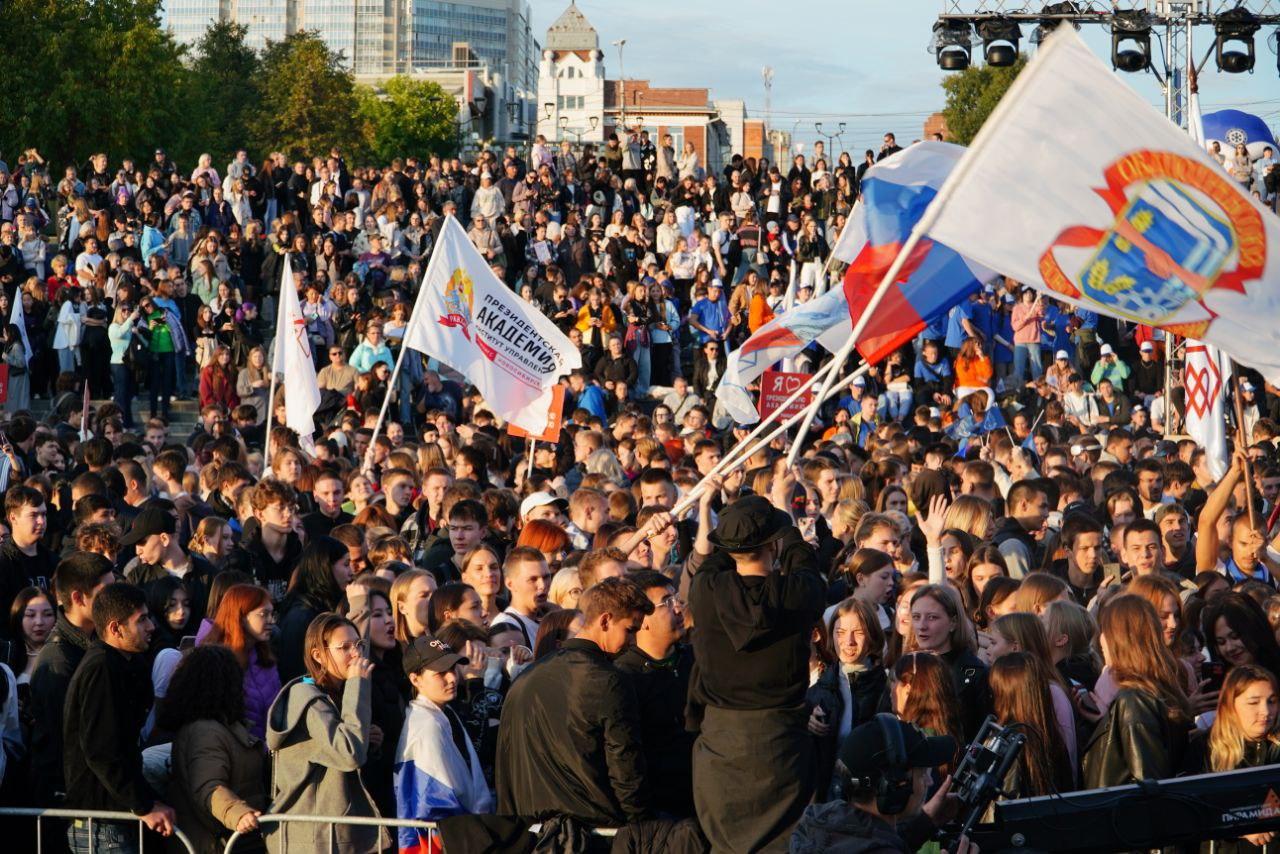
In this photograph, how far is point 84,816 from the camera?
6645 mm

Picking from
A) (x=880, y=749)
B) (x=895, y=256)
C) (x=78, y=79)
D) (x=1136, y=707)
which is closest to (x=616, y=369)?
(x=895, y=256)

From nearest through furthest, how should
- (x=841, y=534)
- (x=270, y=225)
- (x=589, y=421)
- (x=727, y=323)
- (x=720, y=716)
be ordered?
(x=720, y=716) → (x=841, y=534) → (x=589, y=421) → (x=727, y=323) → (x=270, y=225)

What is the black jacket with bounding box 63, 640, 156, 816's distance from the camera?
651 centimetres

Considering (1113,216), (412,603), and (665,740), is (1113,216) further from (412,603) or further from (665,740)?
(412,603)

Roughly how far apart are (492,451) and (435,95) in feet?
298

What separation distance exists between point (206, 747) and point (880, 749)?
117 inches

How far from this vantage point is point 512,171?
1197 inches

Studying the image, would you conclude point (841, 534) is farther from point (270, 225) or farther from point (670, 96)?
point (670, 96)

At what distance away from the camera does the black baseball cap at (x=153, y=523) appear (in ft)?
30.2

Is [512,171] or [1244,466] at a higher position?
[512,171]

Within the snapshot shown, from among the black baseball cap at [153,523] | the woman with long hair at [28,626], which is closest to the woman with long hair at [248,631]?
the woman with long hair at [28,626]

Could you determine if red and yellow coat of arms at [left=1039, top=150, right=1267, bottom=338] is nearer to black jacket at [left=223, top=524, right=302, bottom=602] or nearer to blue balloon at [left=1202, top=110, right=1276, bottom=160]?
black jacket at [left=223, top=524, right=302, bottom=602]

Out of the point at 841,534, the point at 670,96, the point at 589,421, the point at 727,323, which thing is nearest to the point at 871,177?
the point at 841,534

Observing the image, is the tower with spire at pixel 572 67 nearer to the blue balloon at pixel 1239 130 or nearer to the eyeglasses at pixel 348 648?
the blue balloon at pixel 1239 130
